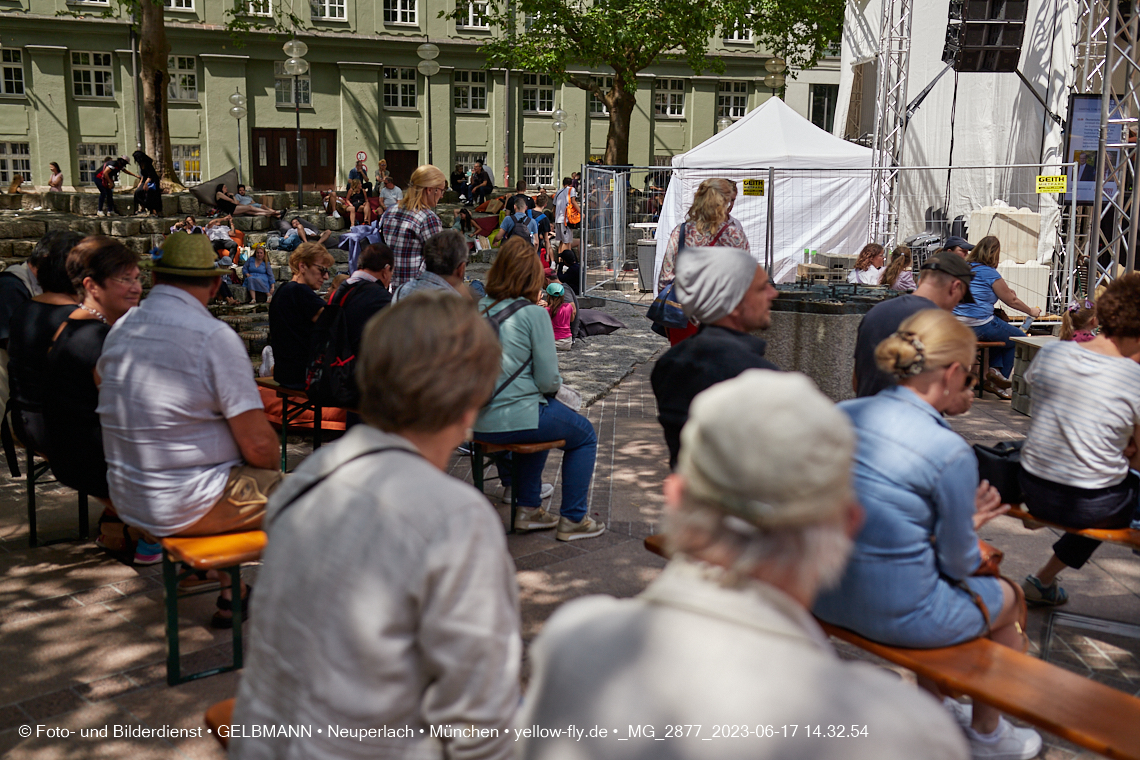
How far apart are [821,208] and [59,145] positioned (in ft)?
99.7

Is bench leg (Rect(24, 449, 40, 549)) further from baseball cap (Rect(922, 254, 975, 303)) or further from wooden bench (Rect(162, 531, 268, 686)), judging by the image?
baseball cap (Rect(922, 254, 975, 303))

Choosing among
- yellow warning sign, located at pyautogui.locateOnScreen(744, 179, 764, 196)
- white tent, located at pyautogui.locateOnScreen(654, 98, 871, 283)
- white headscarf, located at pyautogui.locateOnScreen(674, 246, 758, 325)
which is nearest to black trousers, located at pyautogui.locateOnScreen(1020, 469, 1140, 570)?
white headscarf, located at pyautogui.locateOnScreen(674, 246, 758, 325)

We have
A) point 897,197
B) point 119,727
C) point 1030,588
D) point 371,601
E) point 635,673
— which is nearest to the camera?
point 635,673

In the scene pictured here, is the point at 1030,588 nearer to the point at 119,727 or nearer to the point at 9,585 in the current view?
the point at 119,727

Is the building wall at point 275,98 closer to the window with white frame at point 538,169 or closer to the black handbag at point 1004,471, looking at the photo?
the window with white frame at point 538,169

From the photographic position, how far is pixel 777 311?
326 inches

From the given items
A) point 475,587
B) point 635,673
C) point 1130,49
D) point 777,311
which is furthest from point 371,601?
point 1130,49

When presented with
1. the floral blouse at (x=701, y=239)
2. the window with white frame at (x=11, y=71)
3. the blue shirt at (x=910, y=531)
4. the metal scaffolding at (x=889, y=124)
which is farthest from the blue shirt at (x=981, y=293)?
the window with white frame at (x=11, y=71)

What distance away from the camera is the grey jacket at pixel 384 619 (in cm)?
182

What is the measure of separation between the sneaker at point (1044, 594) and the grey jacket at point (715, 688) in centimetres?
375

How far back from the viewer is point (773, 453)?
4.47 feet

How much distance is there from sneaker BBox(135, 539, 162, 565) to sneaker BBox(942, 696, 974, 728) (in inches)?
149

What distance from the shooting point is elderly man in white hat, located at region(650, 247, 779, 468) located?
144 inches

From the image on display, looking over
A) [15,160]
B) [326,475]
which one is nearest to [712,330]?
[326,475]
